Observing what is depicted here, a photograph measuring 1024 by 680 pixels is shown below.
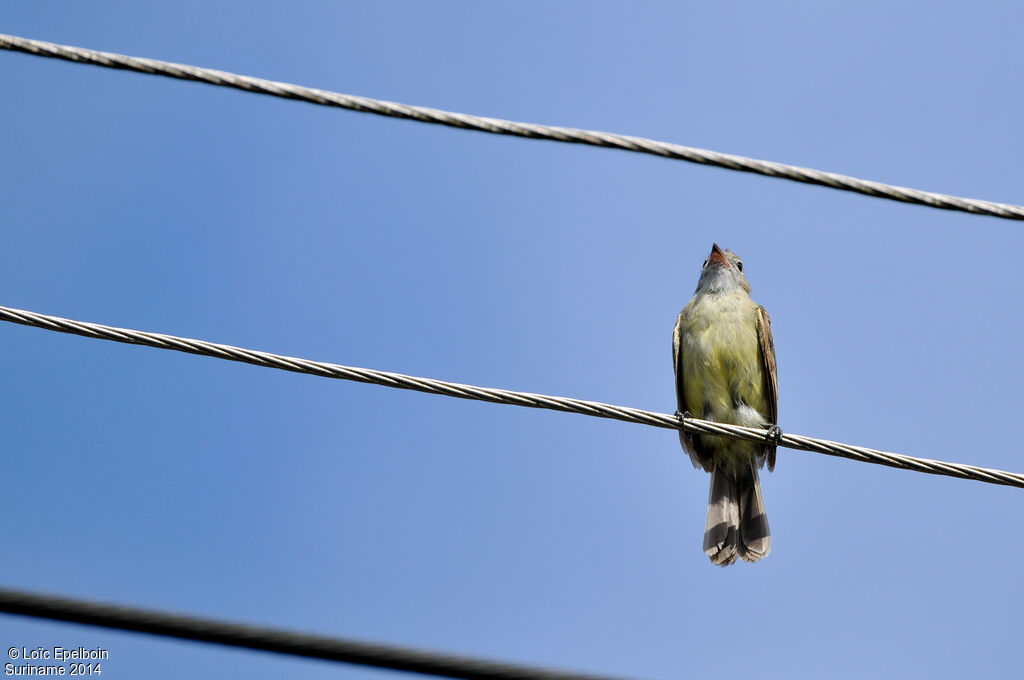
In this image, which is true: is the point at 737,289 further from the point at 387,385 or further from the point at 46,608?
the point at 46,608

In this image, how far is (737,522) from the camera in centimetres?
885

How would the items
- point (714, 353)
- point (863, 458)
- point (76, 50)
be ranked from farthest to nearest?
1. point (714, 353)
2. point (863, 458)
3. point (76, 50)

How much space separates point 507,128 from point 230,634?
2271 mm

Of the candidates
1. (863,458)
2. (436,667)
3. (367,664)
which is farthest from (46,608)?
(863,458)

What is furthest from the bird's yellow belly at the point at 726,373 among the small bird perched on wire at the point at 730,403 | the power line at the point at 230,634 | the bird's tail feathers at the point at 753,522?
the power line at the point at 230,634

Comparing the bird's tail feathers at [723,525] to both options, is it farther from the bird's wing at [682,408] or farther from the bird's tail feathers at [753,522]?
the bird's wing at [682,408]

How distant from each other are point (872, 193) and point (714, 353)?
15.9 feet

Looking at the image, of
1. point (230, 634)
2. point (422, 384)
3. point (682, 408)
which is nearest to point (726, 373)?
point (682, 408)

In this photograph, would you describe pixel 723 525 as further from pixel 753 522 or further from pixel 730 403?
pixel 730 403

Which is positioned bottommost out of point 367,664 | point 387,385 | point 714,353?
point 367,664

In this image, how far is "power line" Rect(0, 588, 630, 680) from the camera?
7.57 feet

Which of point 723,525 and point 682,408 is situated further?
point 682,408

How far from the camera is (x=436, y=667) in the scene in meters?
2.43

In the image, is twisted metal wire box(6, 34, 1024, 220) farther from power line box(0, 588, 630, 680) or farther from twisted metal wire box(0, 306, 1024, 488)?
power line box(0, 588, 630, 680)
